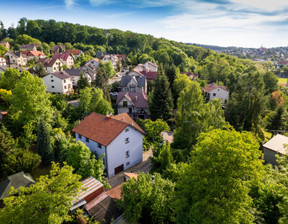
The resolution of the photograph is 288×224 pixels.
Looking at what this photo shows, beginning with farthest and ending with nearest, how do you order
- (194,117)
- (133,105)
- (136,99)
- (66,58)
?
(66,58)
(136,99)
(133,105)
(194,117)

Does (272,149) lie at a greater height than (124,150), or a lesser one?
greater

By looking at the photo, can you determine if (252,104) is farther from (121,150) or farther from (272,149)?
(121,150)

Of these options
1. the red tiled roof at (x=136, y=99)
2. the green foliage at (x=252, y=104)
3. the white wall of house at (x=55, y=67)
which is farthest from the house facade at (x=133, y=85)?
the white wall of house at (x=55, y=67)

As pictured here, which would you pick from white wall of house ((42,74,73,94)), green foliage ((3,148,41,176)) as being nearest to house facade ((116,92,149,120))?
white wall of house ((42,74,73,94))

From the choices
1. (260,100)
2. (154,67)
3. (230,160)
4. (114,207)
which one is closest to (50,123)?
(114,207)

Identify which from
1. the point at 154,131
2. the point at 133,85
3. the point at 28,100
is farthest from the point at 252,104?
the point at 28,100

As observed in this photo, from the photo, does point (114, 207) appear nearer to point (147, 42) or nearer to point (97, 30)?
point (147, 42)

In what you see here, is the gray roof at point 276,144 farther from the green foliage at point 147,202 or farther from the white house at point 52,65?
the white house at point 52,65
